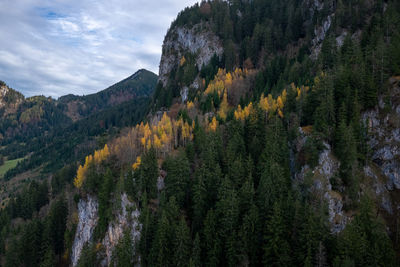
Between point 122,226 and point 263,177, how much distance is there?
32840 mm

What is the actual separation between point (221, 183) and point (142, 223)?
744 inches

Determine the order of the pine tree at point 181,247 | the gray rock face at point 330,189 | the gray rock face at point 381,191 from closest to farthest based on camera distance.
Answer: the gray rock face at point 330,189 → the pine tree at point 181,247 → the gray rock face at point 381,191

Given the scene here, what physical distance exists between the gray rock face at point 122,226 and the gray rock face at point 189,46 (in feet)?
289

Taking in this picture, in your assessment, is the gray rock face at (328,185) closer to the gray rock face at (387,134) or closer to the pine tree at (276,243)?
the pine tree at (276,243)

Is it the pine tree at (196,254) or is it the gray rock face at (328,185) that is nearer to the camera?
the gray rock face at (328,185)

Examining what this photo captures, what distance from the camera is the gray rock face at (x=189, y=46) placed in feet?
422

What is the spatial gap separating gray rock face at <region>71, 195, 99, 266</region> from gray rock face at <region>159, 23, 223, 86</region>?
282 feet

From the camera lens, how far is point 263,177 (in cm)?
4903

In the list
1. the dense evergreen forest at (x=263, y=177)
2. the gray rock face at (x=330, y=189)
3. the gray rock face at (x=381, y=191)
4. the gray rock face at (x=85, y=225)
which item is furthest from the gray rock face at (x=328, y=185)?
the gray rock face at (x=85, y=225)

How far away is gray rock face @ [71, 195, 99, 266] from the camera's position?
2485 inches

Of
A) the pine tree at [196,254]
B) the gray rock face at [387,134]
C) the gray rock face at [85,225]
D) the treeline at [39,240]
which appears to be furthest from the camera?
the treeline at [39,240]

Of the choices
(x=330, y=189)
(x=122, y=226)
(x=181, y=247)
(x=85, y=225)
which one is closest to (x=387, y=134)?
(x=330, y=189)

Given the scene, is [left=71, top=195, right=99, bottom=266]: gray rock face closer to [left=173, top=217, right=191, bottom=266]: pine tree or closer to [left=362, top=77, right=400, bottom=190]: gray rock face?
[left=173, top=217, right=191, bottom=266]: pine tree

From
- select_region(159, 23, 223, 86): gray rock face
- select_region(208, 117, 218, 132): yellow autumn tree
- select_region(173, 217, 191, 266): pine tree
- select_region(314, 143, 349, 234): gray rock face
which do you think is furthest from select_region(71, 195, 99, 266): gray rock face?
select_region(159, 23, 223, 86): gray rock face
